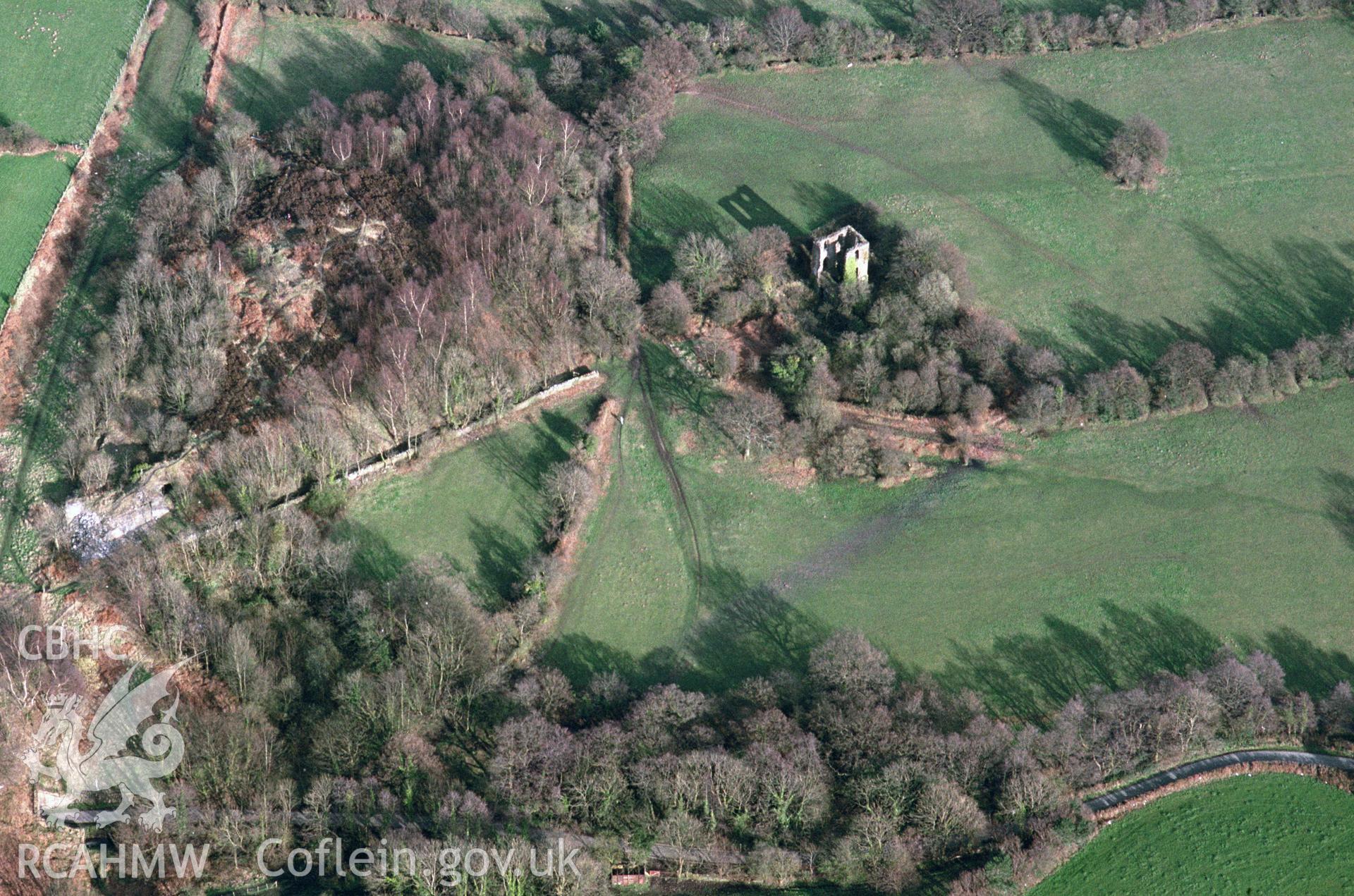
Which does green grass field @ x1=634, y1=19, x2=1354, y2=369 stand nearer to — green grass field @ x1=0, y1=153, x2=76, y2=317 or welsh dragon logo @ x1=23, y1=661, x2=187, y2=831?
green grass field @ x1=0, y1=153, x2=76, y2=317

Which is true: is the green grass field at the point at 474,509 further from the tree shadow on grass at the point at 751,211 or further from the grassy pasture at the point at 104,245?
the tree shadow on grass at the point at 751,211

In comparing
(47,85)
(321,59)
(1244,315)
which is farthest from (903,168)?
(47,85)

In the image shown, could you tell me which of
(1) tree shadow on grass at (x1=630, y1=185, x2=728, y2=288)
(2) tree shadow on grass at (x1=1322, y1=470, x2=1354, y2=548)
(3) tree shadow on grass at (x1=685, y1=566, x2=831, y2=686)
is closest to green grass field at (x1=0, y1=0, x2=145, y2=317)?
(1) tree shadow on grass at (x1=630, y1=185, x2=728, y2=288)

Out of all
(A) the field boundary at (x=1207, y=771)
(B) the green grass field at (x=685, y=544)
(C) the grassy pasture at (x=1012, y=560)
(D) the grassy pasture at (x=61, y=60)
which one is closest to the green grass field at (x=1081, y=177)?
(C) the grassy pasture at (x=1012, y=560)

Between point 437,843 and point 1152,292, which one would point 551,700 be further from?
point 1152,292

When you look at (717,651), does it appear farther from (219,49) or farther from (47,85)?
(47,85)
